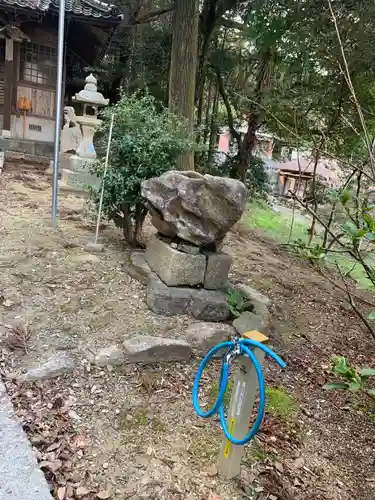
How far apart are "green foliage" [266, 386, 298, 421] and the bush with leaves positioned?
2.13 metres

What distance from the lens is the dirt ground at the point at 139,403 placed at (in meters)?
2.12

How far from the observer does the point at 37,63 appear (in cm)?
1059

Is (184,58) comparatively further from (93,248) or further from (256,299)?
(256,299)

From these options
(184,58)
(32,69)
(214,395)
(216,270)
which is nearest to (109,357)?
(214,395)

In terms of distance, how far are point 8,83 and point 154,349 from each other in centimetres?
955

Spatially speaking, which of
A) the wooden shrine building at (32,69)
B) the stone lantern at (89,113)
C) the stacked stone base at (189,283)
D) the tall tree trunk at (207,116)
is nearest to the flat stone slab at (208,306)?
the stacked stone base at (189,283)

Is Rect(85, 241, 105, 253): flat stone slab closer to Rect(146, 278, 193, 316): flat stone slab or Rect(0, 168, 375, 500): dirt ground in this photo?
Rect(0, 168, 375, 500): dirt ground

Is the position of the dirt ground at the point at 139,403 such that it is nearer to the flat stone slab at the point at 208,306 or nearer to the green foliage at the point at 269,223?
the flat stone slab at the point at 208,306

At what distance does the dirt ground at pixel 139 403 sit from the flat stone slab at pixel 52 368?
5cm

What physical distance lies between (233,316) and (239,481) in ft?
5.07

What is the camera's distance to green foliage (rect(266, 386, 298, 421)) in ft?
9.19

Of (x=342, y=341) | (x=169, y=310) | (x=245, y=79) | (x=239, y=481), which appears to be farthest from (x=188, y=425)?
(x=245, y=79)

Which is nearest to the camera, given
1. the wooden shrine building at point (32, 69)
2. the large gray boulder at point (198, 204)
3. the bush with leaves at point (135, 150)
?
the large gray boulder at point (198, 204)

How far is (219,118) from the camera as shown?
40.2 ft
